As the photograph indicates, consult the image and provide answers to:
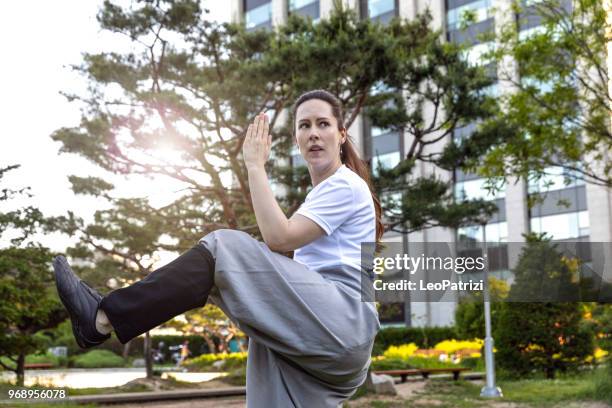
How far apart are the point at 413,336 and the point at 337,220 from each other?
2758 centimetres

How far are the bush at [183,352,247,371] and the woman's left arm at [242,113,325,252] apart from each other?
65.8ft

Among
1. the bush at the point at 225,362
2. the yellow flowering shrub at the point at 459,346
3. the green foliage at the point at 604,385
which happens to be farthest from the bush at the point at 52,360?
the green foliage at the point at 604,385

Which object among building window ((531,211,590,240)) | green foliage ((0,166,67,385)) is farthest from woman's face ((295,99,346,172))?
building window ((531,211,590,240))

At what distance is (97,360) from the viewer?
98.4ft

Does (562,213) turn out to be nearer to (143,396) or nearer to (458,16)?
(458,16)

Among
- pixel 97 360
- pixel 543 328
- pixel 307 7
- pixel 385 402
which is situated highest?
pixel 307 7

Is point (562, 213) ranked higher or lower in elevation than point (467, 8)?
lower

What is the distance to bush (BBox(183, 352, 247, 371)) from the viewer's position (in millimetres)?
23380

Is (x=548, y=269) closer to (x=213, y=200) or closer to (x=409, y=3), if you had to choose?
(x=213, y=200)

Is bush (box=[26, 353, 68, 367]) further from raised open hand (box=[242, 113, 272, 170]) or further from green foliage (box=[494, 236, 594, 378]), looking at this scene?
raised open hand (box=[242, 113, 272, 170])

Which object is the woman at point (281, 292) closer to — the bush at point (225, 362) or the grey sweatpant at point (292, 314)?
the grey sweatpant at point (292, 314)

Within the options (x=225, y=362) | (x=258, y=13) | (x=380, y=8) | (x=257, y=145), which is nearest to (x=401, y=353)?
(x=225, y=362)

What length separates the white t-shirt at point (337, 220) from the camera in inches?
106

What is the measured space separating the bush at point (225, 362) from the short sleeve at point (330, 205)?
19954mm
